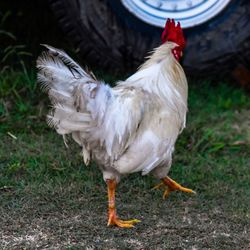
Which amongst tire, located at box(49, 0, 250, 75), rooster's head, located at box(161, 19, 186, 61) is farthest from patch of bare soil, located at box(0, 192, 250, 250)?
tire, located at box(49, 0, 250, 75)

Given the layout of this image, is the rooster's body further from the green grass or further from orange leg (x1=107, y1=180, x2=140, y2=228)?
the green grass

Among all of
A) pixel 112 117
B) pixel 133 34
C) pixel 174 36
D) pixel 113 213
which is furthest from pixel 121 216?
pixel 133 34

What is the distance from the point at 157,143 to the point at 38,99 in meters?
1.69

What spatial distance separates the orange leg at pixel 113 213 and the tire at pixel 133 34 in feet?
4.68

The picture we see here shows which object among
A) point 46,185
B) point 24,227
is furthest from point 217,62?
point 24,227

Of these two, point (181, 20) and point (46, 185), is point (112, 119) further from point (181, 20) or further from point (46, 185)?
point (181, 20)

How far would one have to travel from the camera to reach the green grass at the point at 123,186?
3.80 m

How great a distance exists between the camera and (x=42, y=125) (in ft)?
16.5

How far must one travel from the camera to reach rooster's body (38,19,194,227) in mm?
3709

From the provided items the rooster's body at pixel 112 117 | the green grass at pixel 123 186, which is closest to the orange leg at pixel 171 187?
the green grass at pixel 123 186

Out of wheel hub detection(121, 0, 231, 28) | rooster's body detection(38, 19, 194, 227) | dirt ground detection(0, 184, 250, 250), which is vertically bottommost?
dirt ground detection(0, 184, 250, 250)

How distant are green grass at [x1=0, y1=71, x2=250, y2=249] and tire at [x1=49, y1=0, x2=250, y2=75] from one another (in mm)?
381

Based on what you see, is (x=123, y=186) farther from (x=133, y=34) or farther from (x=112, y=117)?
(x=133, y=34)

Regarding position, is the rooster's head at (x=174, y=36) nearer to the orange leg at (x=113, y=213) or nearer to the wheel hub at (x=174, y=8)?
the orange leg at (x=113, y=213)
